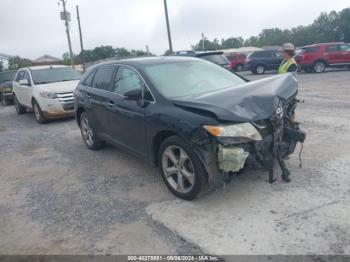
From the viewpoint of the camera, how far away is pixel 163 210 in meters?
3.69

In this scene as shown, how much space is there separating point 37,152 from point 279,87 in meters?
4.95

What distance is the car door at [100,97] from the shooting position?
205 inches

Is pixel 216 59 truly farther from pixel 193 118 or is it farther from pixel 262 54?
pixel 262 54

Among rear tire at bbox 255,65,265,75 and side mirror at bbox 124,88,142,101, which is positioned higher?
rear tire at bbox 255,65,265,75

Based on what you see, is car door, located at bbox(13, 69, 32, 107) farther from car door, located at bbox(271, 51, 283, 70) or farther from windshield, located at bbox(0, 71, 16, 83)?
car door, located at bbox(271, 51, 283, 70)

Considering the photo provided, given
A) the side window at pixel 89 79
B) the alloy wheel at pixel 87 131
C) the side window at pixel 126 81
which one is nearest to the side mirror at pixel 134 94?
the side window at pixel 126 81

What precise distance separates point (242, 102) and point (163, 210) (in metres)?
1.49

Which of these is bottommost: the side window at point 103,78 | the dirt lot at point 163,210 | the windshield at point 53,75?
the dirt lot at point 163,210

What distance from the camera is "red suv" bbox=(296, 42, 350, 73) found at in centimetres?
1862

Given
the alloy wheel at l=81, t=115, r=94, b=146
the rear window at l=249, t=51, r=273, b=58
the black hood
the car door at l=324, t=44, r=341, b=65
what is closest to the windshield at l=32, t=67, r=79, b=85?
the alloy wheel at l=81, t=115, r=94, b=146

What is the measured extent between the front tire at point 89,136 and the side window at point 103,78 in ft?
2.68

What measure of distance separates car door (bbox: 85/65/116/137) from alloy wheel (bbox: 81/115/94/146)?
1.03ft

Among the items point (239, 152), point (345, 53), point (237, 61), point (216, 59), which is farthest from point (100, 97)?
point (237, 61)

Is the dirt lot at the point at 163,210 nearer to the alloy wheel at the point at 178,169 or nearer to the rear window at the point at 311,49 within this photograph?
the alloy wheel at the point at 178,169
